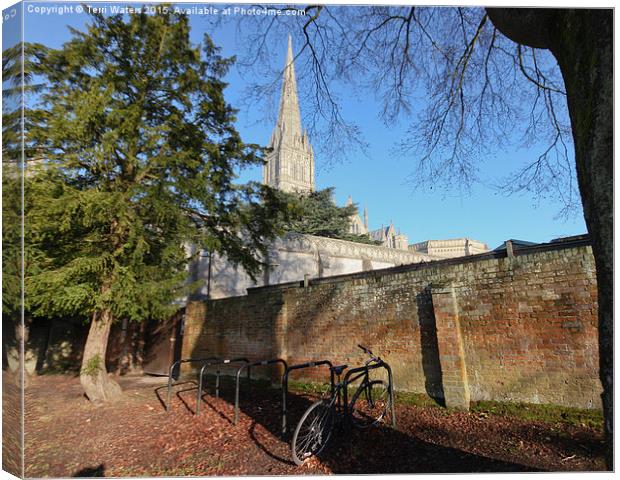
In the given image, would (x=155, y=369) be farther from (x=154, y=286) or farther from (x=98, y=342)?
(x=154, y=286)

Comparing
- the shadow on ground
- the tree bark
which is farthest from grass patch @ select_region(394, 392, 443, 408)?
the tree bark

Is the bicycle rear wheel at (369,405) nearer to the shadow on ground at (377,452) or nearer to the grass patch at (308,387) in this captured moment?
the shadow on ground at (377,452)

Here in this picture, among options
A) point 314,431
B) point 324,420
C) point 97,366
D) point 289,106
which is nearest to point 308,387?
point 324,420

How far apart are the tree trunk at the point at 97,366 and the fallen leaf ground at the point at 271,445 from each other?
70cm

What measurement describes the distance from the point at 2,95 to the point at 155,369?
937 centimetres

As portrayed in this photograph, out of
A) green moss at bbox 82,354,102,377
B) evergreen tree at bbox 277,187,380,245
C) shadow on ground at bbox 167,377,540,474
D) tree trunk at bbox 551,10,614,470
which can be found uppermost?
evergreen tree at bbox 277,187,380,245

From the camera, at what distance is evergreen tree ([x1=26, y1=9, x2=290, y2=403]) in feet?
15.9

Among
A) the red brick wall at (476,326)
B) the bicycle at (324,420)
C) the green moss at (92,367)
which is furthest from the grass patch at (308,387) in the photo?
the green moss at (92,367)

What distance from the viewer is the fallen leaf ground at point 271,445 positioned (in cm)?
310

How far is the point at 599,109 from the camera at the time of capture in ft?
5.71

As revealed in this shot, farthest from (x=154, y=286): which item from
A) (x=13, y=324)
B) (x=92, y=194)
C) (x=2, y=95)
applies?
(x=2, y=95)

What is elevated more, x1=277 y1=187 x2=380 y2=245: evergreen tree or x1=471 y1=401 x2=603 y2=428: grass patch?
x1=277 y1=187 x2=380 y2=245: evergreen tree

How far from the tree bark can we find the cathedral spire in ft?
8.48

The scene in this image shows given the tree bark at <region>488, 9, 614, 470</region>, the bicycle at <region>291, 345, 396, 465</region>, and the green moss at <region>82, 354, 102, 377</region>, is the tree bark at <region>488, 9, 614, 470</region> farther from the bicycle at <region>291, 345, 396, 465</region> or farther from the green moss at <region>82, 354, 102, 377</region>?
the green moss at <region>82, 354, 102, 377</region>
